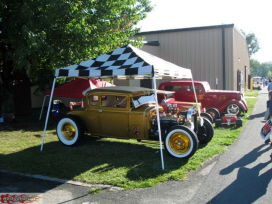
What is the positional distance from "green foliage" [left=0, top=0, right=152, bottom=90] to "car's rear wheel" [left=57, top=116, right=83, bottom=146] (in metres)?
2.67

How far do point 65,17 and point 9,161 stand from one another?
519cm

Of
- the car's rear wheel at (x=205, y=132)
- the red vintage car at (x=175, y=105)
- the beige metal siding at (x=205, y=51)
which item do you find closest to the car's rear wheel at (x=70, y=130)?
the red vintage car at (x=175, y=105)

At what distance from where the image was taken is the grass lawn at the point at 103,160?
17.5ft

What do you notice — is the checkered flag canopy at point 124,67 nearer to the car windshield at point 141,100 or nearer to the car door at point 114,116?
the car windshield at point 141,100

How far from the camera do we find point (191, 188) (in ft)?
15.8

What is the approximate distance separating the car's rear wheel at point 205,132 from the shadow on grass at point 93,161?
→ 121cm

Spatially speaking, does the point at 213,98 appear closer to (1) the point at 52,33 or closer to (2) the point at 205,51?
(2) the point at 205,51

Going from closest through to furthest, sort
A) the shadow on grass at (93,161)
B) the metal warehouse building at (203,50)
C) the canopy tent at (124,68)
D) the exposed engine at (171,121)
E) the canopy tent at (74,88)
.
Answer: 1. the shadow on grass at (93,161)
2. the canopy tent at (124,68)
3. the exposed engine at (171,121)
4. the canopy tent at (74,88)
5. the metal warehouse building at (203,50)

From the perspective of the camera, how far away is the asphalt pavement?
4.41 metres

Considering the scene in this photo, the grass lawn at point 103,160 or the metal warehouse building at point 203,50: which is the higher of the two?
the metal warehouse building at point 203,50

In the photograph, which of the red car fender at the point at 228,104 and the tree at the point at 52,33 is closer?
the tree at the point at 52,33

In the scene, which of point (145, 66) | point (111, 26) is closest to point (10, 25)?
point (111, 26)

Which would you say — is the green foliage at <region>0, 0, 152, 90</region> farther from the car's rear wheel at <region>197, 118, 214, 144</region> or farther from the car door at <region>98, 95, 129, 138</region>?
the car's rear wheel at <region>197, 118, 214, 144</region>

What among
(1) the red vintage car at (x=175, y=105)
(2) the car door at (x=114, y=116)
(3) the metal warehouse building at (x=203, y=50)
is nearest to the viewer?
(2) the car door at (x=114, y=116)
